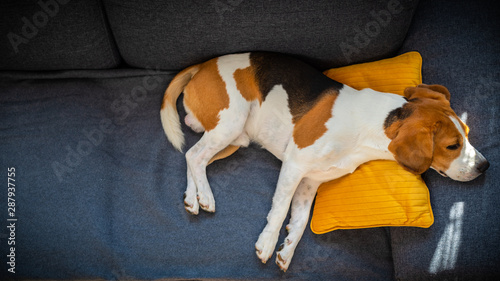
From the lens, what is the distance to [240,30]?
2.12m

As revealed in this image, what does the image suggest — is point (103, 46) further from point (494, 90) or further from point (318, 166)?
point (494, 90)

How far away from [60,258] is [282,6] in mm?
1936

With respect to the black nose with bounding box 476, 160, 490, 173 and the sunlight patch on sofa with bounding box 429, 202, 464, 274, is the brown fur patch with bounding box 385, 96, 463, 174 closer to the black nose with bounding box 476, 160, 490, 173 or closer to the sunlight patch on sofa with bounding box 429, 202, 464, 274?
the black nose with bounding box 476, 160, 490, 173

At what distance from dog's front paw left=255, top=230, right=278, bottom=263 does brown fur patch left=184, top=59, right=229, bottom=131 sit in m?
0.73

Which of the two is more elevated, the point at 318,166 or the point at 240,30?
the point at 240,30

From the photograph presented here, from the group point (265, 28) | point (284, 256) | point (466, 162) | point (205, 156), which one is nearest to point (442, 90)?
point (466, 162)

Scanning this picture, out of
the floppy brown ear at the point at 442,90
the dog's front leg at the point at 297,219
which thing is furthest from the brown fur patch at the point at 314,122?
the floppy brown ear at the point at 442,90

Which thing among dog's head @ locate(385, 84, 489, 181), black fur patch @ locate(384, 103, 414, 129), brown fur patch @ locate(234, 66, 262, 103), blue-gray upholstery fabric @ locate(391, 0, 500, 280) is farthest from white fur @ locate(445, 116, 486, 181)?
brown fur patch @ locate(234, 66, 262, 103)

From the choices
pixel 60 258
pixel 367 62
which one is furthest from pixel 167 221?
pixel 367 62

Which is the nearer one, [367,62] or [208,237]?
[208,237]

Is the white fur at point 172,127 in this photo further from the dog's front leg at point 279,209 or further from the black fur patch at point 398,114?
the black fur patch at point 398,114

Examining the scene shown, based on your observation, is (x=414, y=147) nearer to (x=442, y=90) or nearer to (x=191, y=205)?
(x=442, y=90)

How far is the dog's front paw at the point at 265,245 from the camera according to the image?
201 cm

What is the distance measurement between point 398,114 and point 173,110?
1372 mm
